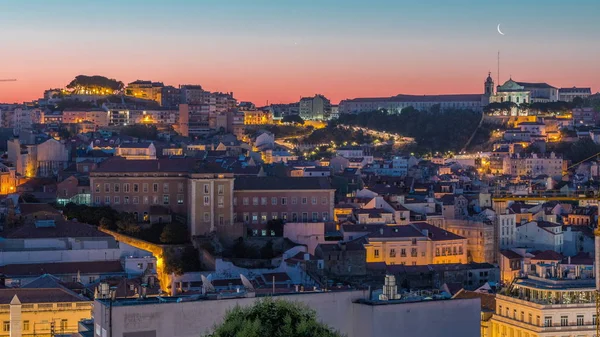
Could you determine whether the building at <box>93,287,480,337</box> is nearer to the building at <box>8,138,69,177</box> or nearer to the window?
the window

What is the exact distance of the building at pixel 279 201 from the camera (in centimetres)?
3241

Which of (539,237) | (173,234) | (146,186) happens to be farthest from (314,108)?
(173,234)

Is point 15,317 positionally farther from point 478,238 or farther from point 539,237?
point 539,237

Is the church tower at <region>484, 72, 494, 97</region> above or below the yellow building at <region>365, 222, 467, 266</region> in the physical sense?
above

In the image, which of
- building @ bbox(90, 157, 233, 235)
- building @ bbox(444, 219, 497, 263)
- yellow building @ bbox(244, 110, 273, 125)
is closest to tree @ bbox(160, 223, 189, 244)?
building @ bbox(90, 157, 233, 235)

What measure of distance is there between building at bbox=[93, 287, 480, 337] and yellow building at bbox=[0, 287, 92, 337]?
6.50m

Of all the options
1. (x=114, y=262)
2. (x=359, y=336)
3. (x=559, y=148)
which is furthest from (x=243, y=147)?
(x=359, y=336)

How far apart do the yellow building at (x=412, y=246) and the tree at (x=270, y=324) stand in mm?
18715

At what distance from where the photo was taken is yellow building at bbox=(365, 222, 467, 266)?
3167cm

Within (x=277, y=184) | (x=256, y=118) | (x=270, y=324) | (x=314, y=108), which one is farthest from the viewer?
(x=314, y=108)

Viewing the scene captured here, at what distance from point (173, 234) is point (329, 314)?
621 inches

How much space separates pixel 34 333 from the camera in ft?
68.2

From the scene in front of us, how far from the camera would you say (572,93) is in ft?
285

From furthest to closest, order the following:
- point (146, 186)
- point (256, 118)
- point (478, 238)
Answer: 1. point (256, 118)
2. point (478, 238)
3. point (146, 186)
